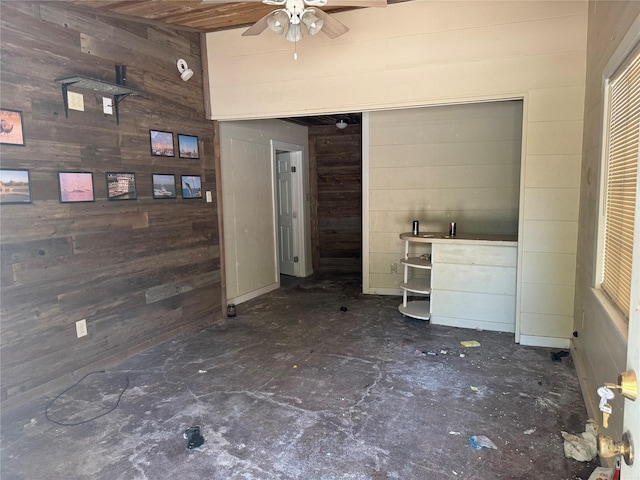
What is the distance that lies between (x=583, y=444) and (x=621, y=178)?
1421 mm

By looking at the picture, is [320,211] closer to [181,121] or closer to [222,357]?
[181,121]

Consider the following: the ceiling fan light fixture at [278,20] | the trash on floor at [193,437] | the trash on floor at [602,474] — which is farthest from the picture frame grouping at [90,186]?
the trash on floor at [602,474]

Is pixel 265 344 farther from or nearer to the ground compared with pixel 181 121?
nearer to the ground

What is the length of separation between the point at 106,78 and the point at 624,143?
142 inches

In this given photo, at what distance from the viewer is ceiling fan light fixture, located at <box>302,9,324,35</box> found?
2.63 metres

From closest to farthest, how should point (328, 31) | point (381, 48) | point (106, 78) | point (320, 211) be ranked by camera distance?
1. point (328, 31)
2. point (106, 78)
3. point (381, 48)
4. point (320, 211)

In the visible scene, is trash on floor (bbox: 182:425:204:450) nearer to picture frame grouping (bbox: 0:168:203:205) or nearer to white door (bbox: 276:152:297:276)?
picture frame grouping (bbox: 0:168:203:205)

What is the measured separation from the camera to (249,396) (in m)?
2.79

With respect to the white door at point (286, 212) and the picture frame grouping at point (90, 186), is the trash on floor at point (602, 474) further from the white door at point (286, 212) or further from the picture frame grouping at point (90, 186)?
the white door at point (286, 212)

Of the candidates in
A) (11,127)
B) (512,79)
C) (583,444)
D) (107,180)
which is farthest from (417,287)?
(11,127)

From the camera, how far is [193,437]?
7.52 ft

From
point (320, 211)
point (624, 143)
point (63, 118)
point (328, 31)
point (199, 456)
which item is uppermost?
point (328, 31)

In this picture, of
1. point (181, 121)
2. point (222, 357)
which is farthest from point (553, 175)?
point (181, 121)

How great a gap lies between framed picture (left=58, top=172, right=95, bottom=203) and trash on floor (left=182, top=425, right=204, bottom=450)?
1882 millimetres
